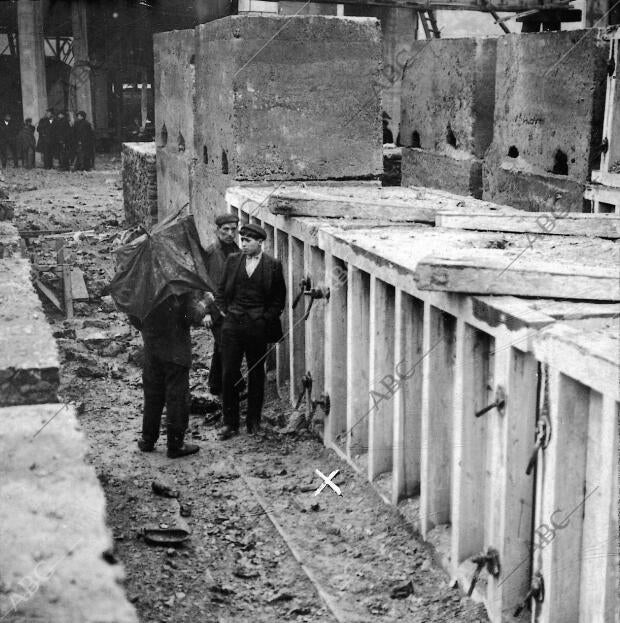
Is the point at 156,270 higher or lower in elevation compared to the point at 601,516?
higher

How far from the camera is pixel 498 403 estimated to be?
4.07 meters

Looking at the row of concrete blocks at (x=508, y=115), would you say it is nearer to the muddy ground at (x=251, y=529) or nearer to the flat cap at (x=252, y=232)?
the flat cap at (x=252, y=232)

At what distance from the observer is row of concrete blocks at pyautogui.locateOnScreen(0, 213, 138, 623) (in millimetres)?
2695

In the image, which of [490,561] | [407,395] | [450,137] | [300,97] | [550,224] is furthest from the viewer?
[450,137]

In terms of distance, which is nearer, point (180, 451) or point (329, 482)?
point (329, 482)

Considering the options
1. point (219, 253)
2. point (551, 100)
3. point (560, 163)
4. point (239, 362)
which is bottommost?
point (239, 362)

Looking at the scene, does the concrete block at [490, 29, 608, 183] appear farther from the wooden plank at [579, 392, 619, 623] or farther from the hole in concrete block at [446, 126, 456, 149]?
the wooden plank at [579, 392, 619, 623]

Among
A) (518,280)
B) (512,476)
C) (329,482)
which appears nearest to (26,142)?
(329,482)

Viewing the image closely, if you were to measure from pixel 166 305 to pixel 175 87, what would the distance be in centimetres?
579

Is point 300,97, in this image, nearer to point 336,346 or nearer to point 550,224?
point 336,346

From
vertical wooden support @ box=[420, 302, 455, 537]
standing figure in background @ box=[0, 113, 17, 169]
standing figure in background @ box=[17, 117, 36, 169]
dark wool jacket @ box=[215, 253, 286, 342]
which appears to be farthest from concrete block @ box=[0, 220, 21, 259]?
standing figure in background @ box=[0, 113, 17, 169]

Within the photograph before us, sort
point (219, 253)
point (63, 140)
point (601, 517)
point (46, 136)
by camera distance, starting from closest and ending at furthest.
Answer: point (601, 517) → point (219, 253) → point (46, 136) → point (63, 140)

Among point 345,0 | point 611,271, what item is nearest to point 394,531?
point 611,271

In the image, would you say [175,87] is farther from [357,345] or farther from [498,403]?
[498,403]
